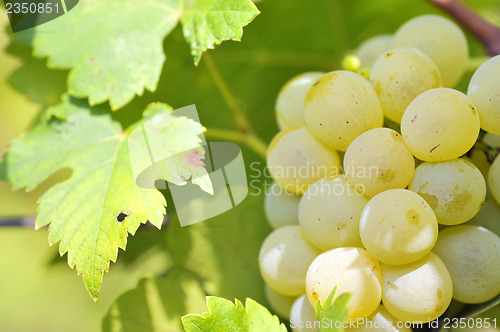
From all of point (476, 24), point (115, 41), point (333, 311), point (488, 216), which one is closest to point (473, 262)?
point (488, 216)

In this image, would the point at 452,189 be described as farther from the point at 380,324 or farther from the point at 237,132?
the point at 237,132

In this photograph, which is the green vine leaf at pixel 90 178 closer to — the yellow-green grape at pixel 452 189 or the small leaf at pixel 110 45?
the small leaf at pixel 110 45

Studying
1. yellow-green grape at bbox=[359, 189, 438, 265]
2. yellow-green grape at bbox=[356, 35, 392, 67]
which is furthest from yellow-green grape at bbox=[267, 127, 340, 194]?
yellow-green grape at bbox=[356, 35, 392, 67]

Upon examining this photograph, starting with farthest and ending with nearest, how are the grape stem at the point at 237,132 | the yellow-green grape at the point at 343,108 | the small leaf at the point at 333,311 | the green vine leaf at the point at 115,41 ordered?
the grape stem at the point at 237,132
the green vine leaf at the point at 115,41
the yellow-green grape at the point at 343,108
the small leaf at the point at 333,311

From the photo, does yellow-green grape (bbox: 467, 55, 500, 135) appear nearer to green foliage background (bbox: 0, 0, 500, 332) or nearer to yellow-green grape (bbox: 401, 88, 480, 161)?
yellow-green grape (bbox: 401, 88, 480, 161)

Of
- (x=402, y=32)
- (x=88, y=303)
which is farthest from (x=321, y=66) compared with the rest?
(x=88, y=303)

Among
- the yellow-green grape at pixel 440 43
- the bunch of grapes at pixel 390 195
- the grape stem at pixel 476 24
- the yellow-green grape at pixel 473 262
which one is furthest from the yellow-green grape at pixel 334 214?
the grape stem at pixel 476 24

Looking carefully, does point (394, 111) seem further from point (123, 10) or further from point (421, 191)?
point (123, 10)
